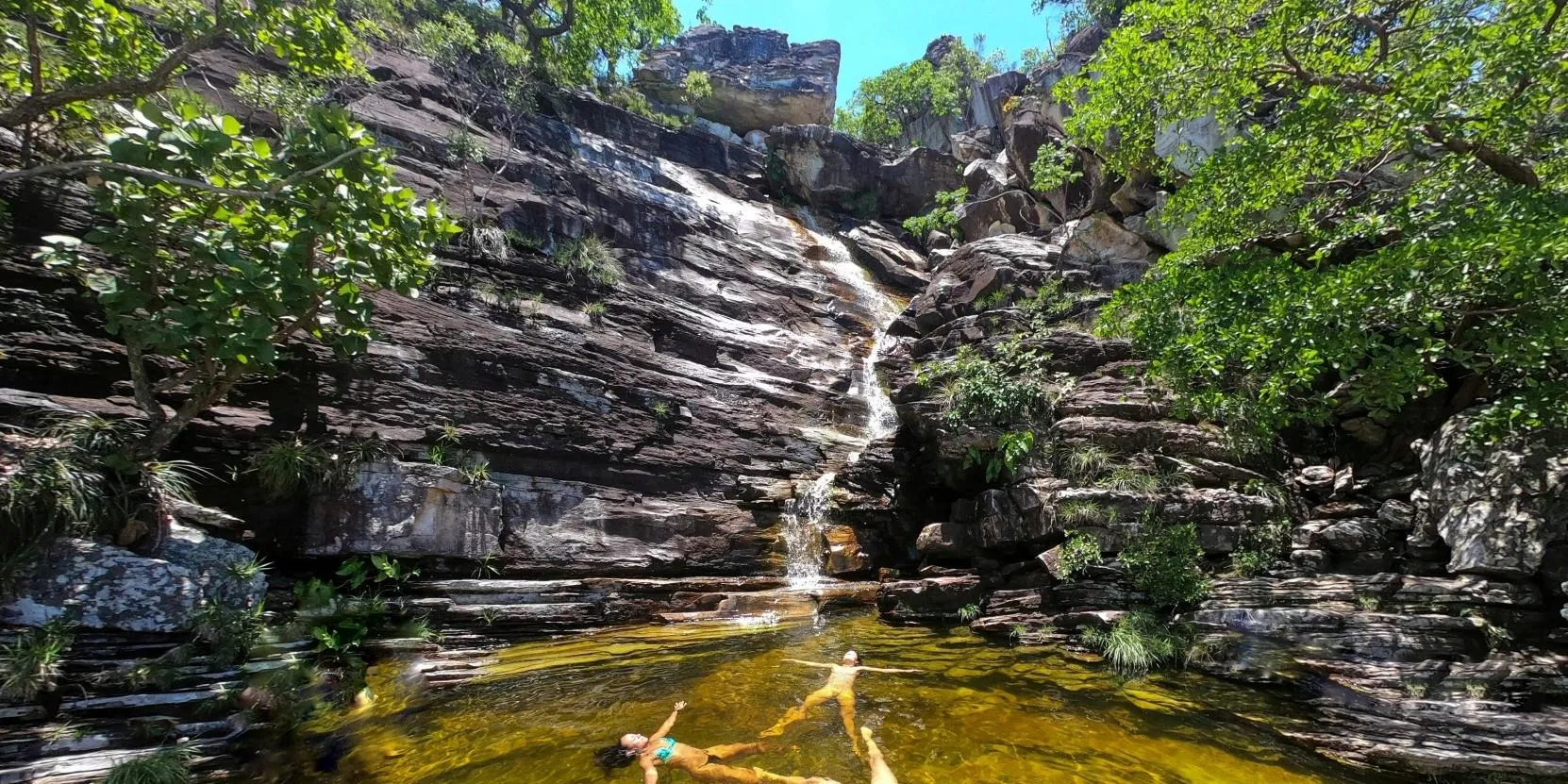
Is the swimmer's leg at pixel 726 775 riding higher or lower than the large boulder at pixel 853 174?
lower

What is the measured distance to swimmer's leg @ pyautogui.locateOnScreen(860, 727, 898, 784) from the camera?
473 cm

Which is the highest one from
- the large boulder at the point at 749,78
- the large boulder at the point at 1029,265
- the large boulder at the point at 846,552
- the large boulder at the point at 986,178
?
the large boulder at the point at 749,78

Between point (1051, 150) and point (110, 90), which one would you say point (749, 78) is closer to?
point (1051, 150)

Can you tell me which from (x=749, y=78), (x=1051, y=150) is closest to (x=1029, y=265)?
(x=1051, y=150)

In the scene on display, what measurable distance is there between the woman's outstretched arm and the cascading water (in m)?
6.50

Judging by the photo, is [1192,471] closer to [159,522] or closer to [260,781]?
[260,781]

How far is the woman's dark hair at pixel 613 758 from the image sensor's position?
503 cm

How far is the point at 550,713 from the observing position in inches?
248

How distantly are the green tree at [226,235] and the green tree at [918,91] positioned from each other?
3477cm

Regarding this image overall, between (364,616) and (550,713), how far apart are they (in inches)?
141

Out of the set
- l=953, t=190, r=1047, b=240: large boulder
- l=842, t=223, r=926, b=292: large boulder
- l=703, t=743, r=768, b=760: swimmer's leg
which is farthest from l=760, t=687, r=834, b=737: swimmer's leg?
l=842, t=223, r=926, b=292: large boulder

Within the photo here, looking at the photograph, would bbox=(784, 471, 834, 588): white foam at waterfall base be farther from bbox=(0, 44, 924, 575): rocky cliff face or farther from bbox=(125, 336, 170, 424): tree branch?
bbox=(125, 336, 170, 424): tree branch

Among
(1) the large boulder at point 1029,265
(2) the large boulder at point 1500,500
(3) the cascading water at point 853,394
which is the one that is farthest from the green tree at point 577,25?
(2) the large boulder at point 1500,500

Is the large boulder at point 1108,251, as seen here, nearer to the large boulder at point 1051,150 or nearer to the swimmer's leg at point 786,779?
the large boulder at point 1051,150
